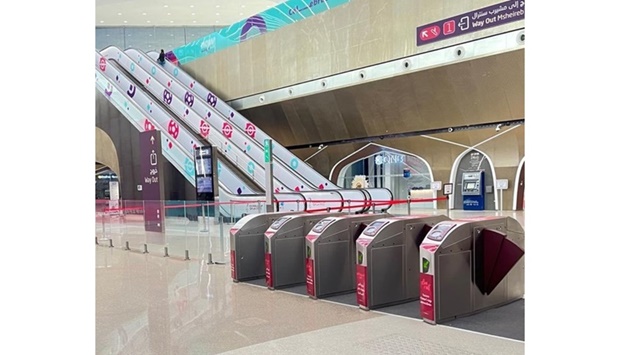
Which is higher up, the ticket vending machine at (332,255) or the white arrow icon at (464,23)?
the white arrow icon at (464,23)

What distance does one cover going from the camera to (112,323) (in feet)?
16.9

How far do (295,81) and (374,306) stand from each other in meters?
17.0

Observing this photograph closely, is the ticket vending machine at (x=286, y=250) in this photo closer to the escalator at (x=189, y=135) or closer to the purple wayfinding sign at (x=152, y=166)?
the purple wayfinding sign at (x=152, y=166)

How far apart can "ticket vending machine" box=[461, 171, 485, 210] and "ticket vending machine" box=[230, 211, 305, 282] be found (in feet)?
39.3

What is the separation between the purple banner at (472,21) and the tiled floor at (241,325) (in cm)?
1108

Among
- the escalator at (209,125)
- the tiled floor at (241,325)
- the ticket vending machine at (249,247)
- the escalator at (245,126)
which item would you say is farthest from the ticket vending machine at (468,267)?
the escalator at (245,126)

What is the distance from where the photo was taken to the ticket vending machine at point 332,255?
6.07 meters

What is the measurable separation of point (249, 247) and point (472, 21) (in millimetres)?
11176

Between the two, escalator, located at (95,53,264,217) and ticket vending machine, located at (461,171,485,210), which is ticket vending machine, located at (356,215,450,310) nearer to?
escalator, located at (95,53,264,217)

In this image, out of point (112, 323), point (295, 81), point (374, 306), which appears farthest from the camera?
point (295, 81)

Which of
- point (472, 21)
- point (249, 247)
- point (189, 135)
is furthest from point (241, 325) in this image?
point (189, 135)

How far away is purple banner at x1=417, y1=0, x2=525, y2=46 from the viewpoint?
14920mm
